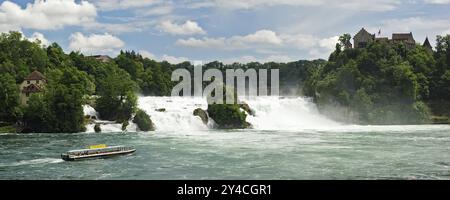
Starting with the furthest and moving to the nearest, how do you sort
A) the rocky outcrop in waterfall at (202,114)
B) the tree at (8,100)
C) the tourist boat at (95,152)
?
1. the rocky outcrop in waterfall at (202,114)
2. the tree at (8,100)
3. the tourist boat at (95,152)

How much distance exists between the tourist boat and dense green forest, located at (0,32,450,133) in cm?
914

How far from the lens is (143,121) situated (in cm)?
2480

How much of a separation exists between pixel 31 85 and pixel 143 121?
717 cm

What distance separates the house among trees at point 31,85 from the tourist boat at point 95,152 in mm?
13123

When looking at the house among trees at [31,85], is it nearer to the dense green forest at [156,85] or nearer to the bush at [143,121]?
the dense green forest at [156,85]

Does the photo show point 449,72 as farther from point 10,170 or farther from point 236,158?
point 10,170

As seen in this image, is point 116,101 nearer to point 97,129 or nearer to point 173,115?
point 97,129

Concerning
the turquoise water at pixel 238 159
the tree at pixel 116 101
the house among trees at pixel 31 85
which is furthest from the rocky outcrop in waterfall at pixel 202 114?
the house among trees at pixel 31 85

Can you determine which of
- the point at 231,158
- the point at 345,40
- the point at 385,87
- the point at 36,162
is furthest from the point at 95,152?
the point at 345,40

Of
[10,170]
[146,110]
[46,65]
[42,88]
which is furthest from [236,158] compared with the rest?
[46,65]

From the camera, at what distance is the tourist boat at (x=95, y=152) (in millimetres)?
14333

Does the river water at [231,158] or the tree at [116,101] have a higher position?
the tree at [116,101]

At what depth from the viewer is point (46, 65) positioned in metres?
34.9
